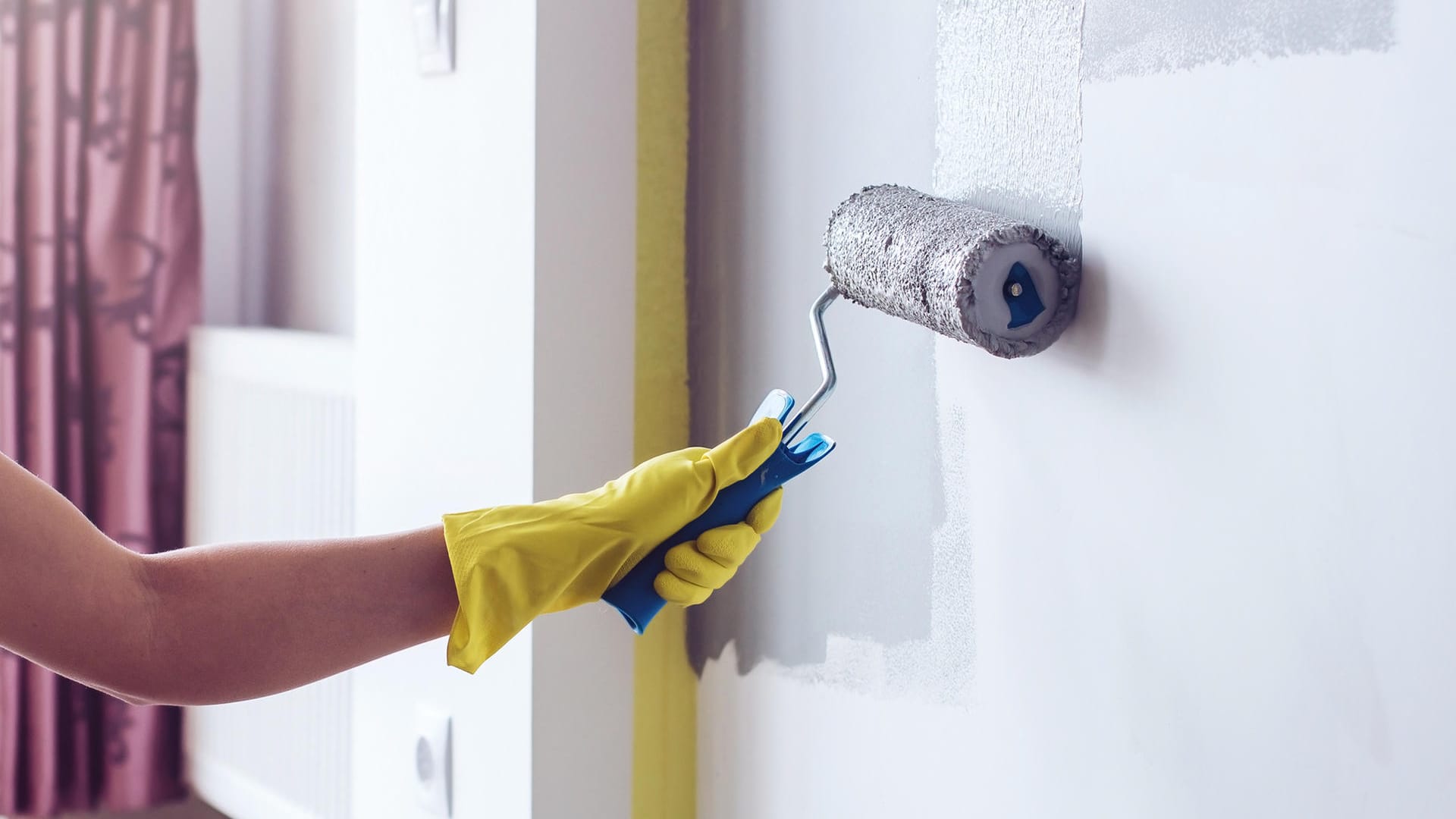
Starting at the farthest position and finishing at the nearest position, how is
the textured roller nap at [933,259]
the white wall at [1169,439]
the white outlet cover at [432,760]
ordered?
1. the white outlet cover at [432,760]
2. the textured roller nap at [933,259]
3. the white wall at [1169,439]

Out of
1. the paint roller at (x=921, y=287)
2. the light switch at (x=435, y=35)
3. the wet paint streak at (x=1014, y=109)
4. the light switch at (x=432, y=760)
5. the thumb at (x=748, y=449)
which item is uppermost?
the light switch at (x=435, y=35)

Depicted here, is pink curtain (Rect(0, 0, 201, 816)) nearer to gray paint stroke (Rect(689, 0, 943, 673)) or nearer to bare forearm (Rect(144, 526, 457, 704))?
gray paint stroke (Rect(689, 0, 943, 673))

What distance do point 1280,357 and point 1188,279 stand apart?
83 mm

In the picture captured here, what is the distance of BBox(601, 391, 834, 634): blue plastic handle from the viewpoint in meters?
0.88

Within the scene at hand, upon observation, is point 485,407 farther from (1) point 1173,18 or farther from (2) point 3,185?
(2) point 3,185

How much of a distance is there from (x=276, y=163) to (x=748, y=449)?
1591 millimetres

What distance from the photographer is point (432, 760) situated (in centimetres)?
124

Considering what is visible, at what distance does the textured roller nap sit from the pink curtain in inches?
61.1

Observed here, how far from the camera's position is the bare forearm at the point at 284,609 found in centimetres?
77

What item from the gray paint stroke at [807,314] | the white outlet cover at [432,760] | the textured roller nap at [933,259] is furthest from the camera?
the white outlet cover at [432,760]

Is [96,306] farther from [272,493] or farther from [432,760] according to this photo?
[432,760]

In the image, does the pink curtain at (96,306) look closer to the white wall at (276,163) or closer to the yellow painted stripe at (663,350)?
the white wall at (276,163)

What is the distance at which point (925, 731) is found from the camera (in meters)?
1.00

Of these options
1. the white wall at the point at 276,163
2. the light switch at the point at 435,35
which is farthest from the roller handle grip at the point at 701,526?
the white wall at the point at 276,163
